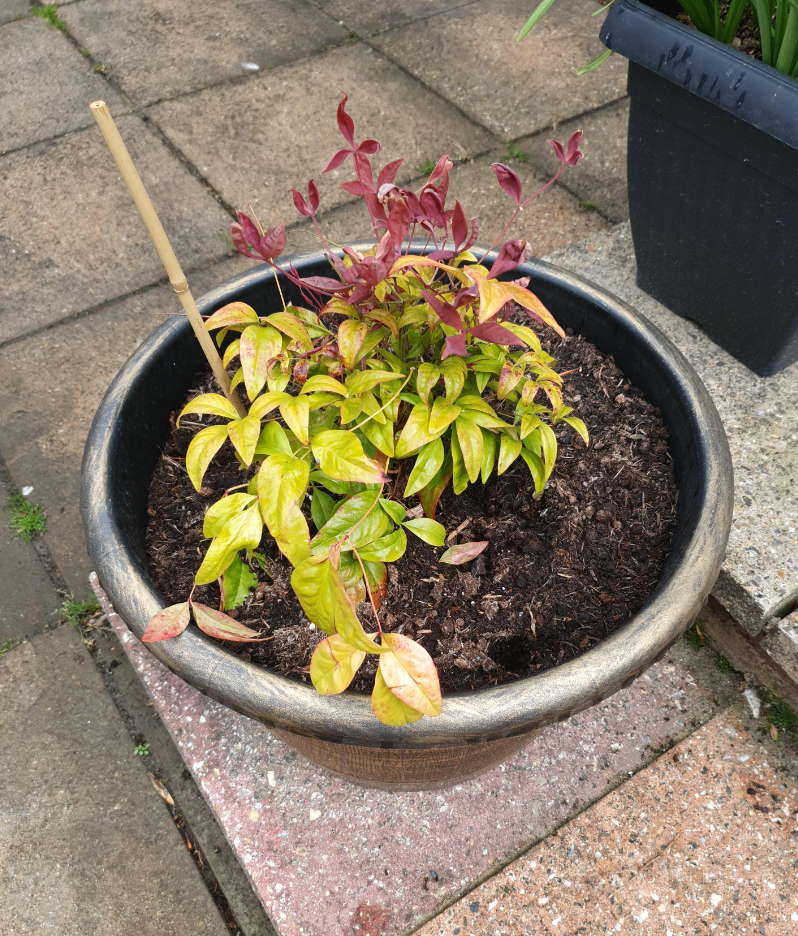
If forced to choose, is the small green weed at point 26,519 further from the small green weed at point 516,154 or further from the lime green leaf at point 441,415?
the small green weed at point 516,154

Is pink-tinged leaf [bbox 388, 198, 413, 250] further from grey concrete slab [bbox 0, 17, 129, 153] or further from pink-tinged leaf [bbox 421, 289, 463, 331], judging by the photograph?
grey concrete slab [bbox 0, 17, 129, 153]

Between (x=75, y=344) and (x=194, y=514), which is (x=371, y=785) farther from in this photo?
(x=75, y=344)

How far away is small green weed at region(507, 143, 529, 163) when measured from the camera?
2.67 meters

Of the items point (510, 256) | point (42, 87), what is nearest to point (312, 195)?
point (510, 256)

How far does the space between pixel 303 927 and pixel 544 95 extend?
9.43 feet

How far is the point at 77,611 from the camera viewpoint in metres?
1.79

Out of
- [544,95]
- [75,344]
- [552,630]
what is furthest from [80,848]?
[544,95]

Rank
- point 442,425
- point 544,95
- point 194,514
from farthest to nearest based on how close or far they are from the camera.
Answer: point 544,95, point 194,514, point 442,425

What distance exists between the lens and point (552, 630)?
3.87ft

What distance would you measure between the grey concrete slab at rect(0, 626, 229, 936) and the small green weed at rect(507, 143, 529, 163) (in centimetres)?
216

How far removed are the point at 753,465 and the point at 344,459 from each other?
1168 mm

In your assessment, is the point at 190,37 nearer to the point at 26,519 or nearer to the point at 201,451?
the point at 26,519

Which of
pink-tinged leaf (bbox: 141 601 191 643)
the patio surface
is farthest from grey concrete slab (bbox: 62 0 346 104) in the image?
pink-tinged leaf (bbox: 141 601 191 643)

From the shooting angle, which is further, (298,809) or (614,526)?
(298,809)
